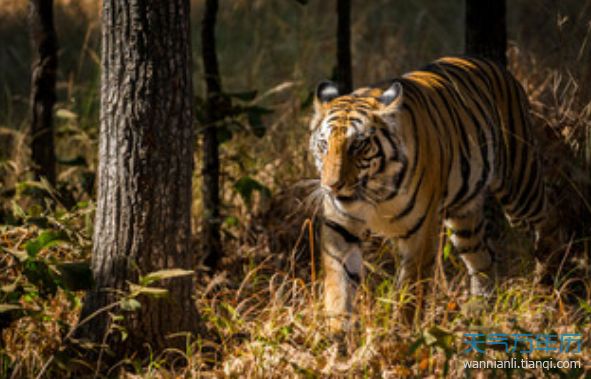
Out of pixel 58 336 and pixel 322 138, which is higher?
pixel 322 138

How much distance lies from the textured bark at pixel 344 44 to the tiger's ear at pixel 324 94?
1036 mm

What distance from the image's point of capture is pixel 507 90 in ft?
15.5

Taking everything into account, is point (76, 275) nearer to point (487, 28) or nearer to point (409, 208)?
point (409, 208)

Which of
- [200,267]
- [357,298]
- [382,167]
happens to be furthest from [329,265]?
[200,267]

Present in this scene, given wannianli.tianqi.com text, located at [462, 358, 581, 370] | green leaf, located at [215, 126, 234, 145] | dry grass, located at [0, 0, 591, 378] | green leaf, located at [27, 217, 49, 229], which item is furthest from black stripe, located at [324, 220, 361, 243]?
green leaf, located at [27, 217, 49, 229]

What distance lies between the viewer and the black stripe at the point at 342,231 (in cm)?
379

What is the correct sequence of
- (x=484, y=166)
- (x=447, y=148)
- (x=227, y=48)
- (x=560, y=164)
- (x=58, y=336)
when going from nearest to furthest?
1. (x=58, y=336)
2. (x=447, y=148)
3. (x=484, y=166)
4. (x=560, y=164)
5. (x=227, y=48)

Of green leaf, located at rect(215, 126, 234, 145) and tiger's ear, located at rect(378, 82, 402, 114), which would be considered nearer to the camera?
tiger's ear, located at rect(378, 82, 402, 114)

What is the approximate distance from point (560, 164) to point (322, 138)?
1.99 meters

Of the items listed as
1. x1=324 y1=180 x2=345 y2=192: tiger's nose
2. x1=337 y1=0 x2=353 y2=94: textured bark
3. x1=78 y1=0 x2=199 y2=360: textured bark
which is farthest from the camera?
x1=337 y1=0 x2=353 y2=94: textured bark

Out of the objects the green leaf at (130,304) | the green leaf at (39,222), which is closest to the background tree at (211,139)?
the green leaf at (39,222)

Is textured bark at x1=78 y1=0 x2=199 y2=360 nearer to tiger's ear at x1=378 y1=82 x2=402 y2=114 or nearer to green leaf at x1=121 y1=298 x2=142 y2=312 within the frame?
green leaf at x1=121 y1=298 x2=142 y2=312

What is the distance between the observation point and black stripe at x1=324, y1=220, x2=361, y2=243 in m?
3.79

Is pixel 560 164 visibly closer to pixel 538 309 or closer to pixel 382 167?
pixel 538 309
